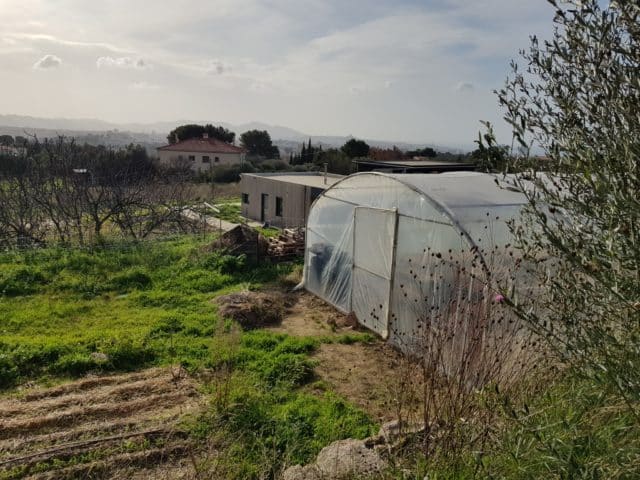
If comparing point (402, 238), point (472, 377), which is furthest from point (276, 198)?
point (472, 377)

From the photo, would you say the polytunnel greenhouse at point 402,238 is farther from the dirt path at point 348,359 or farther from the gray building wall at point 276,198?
the gray building wall at point 276,198

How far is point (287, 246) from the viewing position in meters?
14.2

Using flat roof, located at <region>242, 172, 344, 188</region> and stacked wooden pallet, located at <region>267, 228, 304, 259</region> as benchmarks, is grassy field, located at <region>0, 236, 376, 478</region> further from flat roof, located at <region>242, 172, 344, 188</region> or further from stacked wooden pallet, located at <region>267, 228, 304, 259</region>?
flat roof, located at <region>242, 172, 344, 188</region>

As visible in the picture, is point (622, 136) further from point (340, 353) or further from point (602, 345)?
point (340, 353)

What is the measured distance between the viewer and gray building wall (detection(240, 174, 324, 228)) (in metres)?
19.8

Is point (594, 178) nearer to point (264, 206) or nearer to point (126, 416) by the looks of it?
point (126, 416)

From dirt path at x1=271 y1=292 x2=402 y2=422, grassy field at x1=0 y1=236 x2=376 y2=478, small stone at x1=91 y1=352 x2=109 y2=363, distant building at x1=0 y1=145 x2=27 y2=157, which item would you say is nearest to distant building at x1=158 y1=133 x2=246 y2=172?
distant building at x1=0 y1=145 x2=27 y2=157

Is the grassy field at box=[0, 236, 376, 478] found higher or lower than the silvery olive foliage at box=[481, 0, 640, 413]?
lower

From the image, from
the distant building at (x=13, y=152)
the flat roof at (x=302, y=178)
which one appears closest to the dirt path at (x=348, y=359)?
the flat roof at (x=302, y=178)

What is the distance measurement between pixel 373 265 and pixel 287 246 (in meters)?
5.71

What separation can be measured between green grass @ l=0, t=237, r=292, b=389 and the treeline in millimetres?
1846

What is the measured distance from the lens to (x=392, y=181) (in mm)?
8539

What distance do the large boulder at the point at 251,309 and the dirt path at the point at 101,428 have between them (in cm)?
227

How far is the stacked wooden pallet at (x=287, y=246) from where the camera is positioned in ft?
45.7
